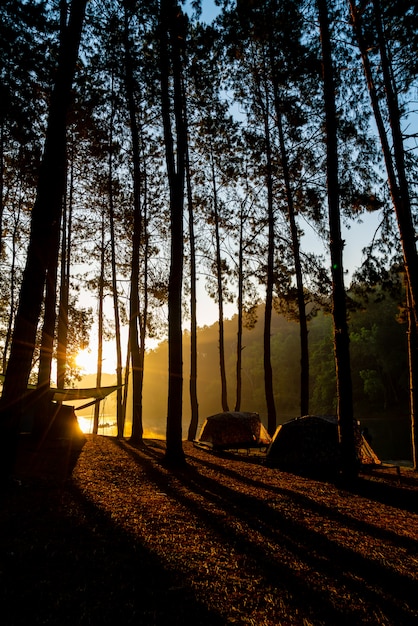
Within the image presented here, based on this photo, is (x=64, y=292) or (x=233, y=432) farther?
(x=64, y=292)

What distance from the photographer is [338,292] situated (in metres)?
6.36

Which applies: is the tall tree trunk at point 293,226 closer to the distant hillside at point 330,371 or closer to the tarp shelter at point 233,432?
the tarp shelter at point 233,432

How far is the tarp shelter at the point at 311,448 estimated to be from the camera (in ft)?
23.2

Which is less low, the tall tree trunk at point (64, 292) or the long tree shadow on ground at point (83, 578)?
the tall tree trunk at point (64, 292)

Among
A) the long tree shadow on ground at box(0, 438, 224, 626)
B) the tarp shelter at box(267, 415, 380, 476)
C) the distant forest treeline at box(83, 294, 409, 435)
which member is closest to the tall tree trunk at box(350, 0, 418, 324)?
the tarp shelter at box(267, 415, 380, 476)

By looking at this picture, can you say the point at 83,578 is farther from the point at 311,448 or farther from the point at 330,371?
the point at 330,371

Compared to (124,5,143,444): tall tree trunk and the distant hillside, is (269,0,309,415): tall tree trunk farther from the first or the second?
the distant hillside

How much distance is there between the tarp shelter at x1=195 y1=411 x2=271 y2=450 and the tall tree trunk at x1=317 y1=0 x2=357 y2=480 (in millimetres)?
5766

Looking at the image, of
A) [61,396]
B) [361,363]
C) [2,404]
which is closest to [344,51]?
[2,404]

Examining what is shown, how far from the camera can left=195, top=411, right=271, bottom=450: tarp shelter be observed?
11.5m

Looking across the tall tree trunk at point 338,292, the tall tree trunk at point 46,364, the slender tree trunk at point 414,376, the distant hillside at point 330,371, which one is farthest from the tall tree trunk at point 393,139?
the distant hillside at point 330,371

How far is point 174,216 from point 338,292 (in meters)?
4.07

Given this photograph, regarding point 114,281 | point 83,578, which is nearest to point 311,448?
point 83,578

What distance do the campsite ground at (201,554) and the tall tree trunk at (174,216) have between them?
1.96m
